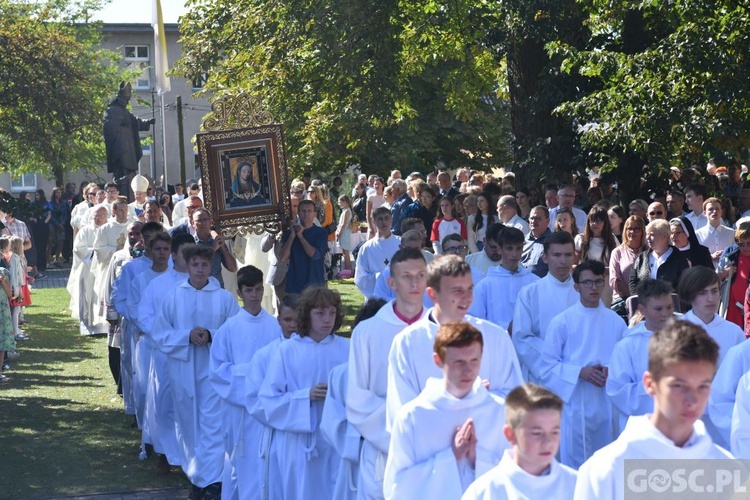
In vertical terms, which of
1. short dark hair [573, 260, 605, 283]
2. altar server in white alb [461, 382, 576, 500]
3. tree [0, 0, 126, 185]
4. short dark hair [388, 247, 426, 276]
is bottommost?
altar server in white alb [461, 382, 576, 500]

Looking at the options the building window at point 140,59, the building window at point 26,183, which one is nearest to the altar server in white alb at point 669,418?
the building window at point 140,59

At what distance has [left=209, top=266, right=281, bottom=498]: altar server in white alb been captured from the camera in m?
9.09

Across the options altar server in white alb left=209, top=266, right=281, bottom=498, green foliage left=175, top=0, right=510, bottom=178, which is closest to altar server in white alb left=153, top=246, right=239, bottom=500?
altar server in white alb left=209, top=266, right=281, bottom=498

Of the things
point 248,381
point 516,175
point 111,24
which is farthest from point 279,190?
point 111,24

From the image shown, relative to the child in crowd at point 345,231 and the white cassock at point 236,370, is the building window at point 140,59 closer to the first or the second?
the child in crowd at point 345,231

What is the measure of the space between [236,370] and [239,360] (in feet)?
0.45

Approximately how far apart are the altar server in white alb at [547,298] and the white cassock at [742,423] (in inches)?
122

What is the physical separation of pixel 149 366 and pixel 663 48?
6.09 metres

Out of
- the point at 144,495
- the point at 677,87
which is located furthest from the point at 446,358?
the point at 677,87

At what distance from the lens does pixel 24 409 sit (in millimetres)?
13430

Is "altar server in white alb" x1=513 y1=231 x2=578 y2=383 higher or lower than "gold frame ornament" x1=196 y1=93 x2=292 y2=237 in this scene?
lower

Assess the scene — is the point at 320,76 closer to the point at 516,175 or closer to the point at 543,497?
the point at 516,175

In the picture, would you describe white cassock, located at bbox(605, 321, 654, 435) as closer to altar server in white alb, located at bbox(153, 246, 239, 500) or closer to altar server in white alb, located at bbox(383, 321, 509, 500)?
altar server in white alb, located at bbox(383, 321, 509, 500)

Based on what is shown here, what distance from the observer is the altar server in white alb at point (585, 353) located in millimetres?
8719
